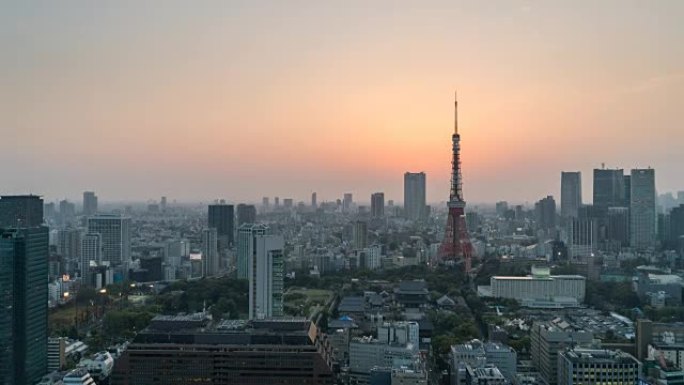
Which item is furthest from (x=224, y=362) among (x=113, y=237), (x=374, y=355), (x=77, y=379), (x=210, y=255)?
(x=113, y=237)

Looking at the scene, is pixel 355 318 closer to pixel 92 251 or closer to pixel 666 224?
pixel 92 251

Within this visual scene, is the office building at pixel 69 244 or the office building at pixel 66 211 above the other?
the office building at pixel 66 211

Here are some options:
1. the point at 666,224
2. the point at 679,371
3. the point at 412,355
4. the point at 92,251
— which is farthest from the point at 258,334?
the point at 666,224

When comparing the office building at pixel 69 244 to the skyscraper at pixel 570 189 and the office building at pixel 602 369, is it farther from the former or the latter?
the skyscraper at pixel 570 189

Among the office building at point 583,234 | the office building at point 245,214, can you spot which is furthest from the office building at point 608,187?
the office building at point 245,214

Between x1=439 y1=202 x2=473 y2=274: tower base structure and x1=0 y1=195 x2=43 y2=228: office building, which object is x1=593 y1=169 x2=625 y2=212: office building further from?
x1=0 y1=195 x2=43 y2=228: office building

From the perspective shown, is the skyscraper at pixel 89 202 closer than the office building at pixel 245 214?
No
